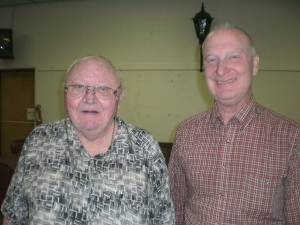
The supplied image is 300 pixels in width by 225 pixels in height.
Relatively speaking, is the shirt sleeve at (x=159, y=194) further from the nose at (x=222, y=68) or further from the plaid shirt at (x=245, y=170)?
the nose at (x=222, y=68)

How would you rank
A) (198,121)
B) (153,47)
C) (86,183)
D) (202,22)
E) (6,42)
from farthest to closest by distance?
(6,42) → (153,47) → (202,22) → (198,121) → (86,183)

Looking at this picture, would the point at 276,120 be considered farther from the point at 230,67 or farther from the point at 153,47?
the point at 153,47

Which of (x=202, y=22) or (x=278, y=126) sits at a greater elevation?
(x=202, y=22)

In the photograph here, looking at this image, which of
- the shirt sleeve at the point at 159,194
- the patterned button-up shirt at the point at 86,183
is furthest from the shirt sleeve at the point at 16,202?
the shirt sleeve at the point at 159,194

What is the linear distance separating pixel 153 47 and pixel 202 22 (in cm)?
90

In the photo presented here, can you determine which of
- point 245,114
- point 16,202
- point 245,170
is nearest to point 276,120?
point 245,114

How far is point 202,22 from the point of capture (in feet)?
11.0

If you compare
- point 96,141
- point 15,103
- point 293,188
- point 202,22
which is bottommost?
point 293,188

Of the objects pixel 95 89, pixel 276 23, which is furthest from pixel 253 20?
pixel 95 89

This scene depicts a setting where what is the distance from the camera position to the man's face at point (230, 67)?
117 cm

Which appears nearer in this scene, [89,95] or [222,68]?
[89,95]

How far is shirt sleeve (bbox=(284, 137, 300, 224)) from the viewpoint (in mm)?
1090

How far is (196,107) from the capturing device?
150 inches

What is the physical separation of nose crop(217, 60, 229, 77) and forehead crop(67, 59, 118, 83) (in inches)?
20.4
